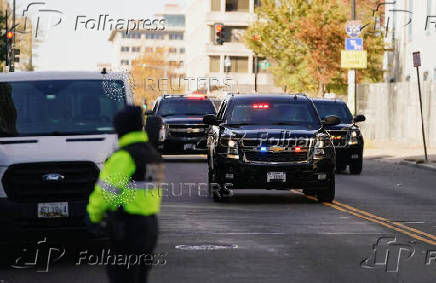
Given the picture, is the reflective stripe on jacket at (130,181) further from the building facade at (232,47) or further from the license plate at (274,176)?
the building facade at (232,47)

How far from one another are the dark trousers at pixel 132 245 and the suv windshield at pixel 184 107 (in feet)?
87.9

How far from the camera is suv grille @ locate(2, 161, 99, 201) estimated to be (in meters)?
11.5

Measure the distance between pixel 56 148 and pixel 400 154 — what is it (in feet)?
92.4

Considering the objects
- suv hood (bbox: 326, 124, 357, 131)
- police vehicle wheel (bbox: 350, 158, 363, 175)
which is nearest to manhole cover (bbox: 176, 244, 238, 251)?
suv hood (bbox: 326, 124, 357, 131)

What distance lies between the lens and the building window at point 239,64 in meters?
123

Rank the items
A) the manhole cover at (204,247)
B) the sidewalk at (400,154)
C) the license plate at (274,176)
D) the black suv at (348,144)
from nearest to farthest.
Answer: the manhole cover at (204,247) < the license plate at (274,176) < the black suv at (348,144) < the sidewalk at (400,154)

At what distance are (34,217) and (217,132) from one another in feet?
27.6

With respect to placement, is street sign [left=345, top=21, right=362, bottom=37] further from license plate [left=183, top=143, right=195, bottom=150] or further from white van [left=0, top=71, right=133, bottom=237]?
white van [left=0, top=71, right=133, bottom=237]

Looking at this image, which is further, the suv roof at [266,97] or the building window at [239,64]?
the building window at [239,64]

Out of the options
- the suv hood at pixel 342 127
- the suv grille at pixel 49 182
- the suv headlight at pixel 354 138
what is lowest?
the suv headlight at pixel 354 138

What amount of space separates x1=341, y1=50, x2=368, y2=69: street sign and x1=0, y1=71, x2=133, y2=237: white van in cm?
3414

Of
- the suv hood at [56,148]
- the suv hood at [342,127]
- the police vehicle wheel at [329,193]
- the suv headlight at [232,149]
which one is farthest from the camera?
the suv hood at [342,127]

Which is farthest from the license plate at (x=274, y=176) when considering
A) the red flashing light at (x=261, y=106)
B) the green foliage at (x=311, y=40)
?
the green foliage at (x=311, y=40)

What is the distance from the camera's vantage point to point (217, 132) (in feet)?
64.5
